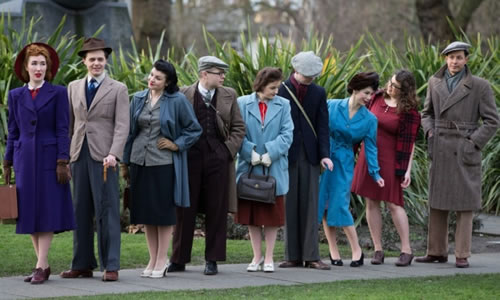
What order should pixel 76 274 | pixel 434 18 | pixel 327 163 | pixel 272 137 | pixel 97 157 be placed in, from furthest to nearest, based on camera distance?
pixel 434 18
pixel 327 163
pixel 272 137
pixel 76 274
pixel 97 157

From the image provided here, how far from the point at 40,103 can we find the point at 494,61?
9.17 meters

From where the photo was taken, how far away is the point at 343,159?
10.2 metres

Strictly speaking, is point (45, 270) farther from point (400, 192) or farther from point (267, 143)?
point (400, 192)

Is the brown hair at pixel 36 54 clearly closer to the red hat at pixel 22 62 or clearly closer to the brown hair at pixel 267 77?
the red hat at pixel 22 62

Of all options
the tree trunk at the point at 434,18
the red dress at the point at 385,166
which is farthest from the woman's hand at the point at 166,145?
the tree trunk at the point at 434,18

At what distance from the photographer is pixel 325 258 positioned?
432 inches

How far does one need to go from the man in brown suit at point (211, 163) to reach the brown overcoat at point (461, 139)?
2.06m

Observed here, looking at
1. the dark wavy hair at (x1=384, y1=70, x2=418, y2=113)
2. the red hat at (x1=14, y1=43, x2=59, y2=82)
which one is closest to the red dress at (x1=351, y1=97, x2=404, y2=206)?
the dark wavy hair at (x1=384, y1=70, x2=418, y2=113)

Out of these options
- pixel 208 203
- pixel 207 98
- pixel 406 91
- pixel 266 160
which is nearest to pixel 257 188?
pixel 266 160

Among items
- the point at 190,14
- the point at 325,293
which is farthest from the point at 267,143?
the point at 190,14

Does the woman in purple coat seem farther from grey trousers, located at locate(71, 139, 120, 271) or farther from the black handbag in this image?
the black handbag

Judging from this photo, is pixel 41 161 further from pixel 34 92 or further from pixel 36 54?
pixel 36 54

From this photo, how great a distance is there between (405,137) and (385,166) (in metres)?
0.33

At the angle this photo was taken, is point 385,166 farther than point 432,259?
No
